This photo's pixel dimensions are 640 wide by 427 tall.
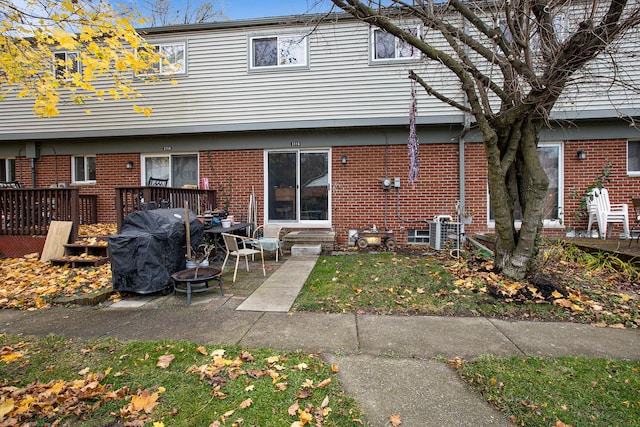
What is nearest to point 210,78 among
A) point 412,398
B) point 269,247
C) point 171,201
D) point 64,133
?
point 171,201

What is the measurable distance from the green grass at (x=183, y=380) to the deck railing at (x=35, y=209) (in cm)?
442

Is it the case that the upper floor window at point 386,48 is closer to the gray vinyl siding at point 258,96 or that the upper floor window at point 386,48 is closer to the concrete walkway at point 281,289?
the gray vinyl siding at point 258,96

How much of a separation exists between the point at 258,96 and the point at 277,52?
4.35ft

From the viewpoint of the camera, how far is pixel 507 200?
5258 millimetres

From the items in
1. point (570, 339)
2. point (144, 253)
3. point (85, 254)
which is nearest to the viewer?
point (570, 339)

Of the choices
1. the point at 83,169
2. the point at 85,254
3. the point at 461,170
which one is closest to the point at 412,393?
the point at 461,170

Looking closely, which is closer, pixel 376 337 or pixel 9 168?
pixel 376 337

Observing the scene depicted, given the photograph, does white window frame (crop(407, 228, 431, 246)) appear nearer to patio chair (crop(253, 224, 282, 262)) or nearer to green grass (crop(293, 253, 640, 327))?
green grass (crop(293, 253, 640, 327))

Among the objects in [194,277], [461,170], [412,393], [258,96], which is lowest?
[412,393]

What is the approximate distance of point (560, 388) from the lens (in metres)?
2.44

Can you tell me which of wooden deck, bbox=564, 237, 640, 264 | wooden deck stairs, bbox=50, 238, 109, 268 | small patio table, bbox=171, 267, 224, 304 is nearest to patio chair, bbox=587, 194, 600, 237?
wooden deck, bbox=564, 237, 640, 264

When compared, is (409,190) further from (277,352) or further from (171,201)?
(277,352)

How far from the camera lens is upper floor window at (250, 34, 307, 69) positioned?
8562 mm

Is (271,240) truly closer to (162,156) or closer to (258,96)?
(258,96)
